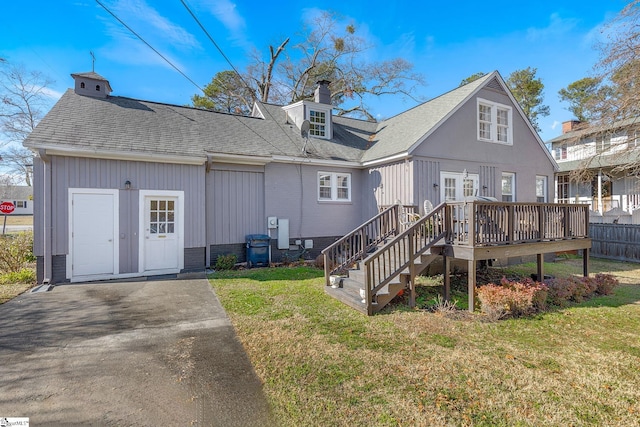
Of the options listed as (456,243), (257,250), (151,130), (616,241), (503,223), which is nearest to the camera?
(456,243)

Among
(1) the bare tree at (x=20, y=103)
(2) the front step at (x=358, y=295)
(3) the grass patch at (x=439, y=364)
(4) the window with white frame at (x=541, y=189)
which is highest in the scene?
(1) the bare tree at (x=20, y=103)

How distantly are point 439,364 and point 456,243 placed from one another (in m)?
3.33

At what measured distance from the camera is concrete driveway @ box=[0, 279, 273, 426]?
289 cm

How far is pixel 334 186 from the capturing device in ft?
39.3

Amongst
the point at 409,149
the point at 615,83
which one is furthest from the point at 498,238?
the point at 615,83

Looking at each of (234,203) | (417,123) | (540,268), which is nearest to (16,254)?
(234,203)

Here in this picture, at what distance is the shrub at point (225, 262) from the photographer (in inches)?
377

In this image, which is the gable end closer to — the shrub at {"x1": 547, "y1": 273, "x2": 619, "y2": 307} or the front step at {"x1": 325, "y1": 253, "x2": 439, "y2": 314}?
the shrub at {"x1": 547, "y1": 273, "x2": 619, "y2": 307}

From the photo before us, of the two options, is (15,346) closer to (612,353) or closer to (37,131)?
(37,131)

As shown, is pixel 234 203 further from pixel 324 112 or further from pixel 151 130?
pixel 324 112

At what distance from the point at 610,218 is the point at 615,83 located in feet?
31.2

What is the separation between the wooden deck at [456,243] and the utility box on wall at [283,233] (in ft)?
10.6

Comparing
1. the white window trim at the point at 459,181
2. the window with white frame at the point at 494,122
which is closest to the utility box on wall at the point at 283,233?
the white window trim at the point at 459,181

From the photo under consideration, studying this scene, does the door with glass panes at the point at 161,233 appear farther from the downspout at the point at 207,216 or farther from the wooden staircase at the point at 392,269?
the wooden staircase at the point at 392,269
